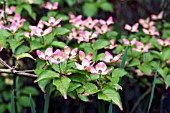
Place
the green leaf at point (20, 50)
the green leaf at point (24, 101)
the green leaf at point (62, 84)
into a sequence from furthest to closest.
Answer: the green leaf at point (24, 101) → the green leaf at point (20, 50) → the green leaf at point (62, 84)

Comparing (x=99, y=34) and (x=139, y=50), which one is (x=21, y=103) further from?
(x=139, y=50)

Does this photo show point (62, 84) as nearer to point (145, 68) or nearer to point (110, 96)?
point (110, 96)

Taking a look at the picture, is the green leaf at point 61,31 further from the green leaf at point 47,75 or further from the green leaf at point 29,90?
the green leaf at point 29,90

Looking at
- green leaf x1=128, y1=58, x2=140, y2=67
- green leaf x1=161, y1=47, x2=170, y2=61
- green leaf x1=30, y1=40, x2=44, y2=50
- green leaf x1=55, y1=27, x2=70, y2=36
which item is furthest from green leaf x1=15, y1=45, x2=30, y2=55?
green leaf x1=161, y1=47, x2=170, y2=61

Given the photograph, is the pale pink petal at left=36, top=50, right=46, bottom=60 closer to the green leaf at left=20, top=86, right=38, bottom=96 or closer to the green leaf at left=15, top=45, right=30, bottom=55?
the green leaf at left=15, top=45, right=30, bottom=55

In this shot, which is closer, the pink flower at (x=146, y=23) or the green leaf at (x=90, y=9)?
the pink flower at (x=146, y=23)

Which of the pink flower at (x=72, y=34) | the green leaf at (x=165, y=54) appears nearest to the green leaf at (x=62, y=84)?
the pink flower at (x=72, y=34)

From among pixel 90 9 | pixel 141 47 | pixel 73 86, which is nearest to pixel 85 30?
pixel 141 47
